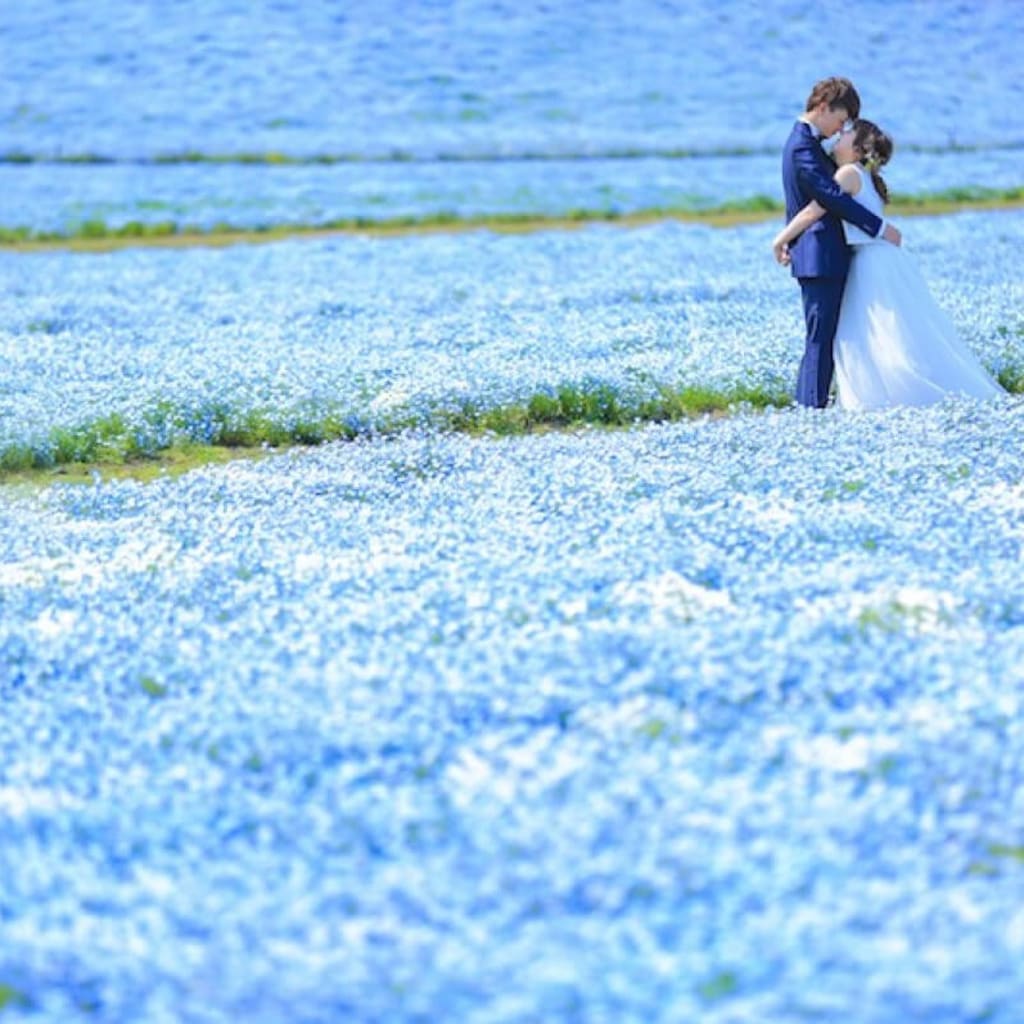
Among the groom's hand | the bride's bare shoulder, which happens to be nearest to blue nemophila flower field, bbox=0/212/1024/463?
the groom's hand

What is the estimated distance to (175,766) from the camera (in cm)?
495

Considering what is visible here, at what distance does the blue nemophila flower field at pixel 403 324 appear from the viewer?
39.2ft

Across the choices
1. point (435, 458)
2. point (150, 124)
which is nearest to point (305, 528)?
point (435, 458)

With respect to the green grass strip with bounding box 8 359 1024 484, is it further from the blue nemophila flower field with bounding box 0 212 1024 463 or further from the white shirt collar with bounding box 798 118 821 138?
the white shirt collar with bounding box 798 118 821 138

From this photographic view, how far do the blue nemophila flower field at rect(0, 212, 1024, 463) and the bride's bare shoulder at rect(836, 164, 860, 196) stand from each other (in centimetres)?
196

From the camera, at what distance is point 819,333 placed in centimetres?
1104

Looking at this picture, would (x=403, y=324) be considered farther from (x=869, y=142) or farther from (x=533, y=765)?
(x=533, y=765)

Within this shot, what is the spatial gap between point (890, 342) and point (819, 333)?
45 cm

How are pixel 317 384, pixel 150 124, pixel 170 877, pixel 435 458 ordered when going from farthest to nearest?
pixel 150 124 < pixel 317 384 < pixel 435 458 < pixel 170 877

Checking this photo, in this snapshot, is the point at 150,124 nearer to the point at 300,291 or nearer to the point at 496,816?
the point at 300,291

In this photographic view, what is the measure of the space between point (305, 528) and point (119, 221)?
64.0 ft

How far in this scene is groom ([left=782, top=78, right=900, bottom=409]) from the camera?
10.6 m

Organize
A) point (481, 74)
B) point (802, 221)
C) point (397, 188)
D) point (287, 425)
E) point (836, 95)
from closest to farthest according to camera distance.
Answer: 1. point (836, 95)
2. point (802, 221)
3. point (287, 425)
4. point (397, 188)
5. point (481, 74)

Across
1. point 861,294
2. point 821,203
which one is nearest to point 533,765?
point 821,203
